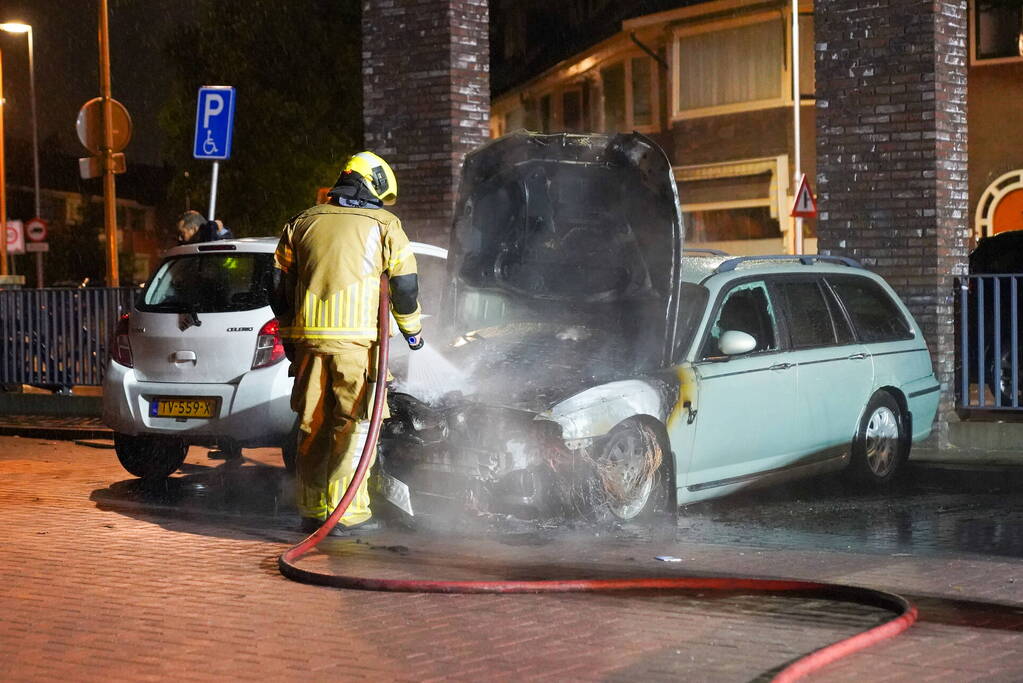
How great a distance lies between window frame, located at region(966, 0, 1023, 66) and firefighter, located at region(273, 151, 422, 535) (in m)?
23.1

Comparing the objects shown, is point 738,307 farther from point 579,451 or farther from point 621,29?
point 621,29

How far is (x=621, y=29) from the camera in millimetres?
35219

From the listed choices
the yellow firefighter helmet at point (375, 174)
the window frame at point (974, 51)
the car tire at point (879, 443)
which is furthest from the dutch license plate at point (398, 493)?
the window frame at point (974, 51)

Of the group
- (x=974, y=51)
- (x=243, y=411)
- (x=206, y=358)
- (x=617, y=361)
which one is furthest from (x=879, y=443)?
(x=974, y=51)

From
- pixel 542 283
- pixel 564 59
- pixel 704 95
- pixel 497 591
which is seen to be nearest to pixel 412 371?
pixel 542 283

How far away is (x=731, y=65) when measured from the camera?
33.8m

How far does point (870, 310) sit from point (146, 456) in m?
5.09

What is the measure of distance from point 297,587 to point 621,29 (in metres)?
29.9

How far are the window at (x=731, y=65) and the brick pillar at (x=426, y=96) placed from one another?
20575 millimetres

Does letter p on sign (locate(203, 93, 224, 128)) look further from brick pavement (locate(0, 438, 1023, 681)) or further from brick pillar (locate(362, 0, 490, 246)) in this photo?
brick pavement (locate(0, 438, 1023, 681))

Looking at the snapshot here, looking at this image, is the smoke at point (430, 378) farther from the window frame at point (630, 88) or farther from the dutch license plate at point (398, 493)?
the window frame at point (630, 88)

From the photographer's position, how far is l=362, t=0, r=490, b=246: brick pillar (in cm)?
1333

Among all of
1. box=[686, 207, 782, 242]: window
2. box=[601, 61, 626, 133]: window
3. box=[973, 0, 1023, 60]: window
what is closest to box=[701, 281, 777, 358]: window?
box=[973, 0, 1023, 60]: window

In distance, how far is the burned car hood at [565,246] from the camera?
8.64m
